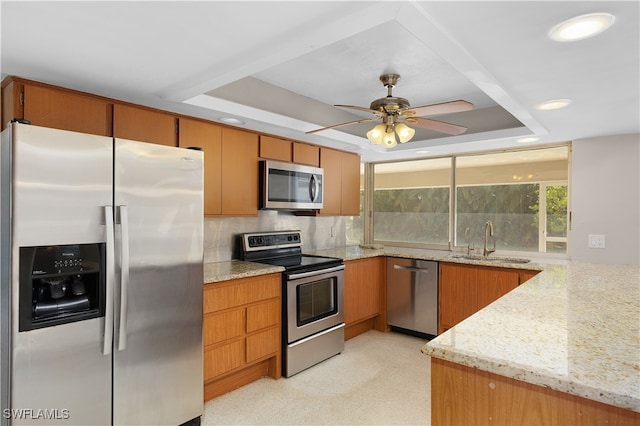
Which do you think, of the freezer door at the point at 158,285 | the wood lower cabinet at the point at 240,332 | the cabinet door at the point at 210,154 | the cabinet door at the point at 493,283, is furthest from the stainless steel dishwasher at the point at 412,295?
the freezer door at the point at 158,285

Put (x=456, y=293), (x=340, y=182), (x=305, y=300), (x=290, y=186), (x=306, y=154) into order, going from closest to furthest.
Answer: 1. (x=305, y=300)
2. (x=290, y=186)
3. (x=456, y=293)
4. (x=306, y=154)
5. (x=340, y=182)

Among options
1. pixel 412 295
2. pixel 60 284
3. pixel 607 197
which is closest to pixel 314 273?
pixel 412 295

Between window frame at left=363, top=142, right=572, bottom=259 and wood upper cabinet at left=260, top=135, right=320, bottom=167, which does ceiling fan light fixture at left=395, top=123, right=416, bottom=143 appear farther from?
window frame at left=363, top=142, right=572, bottom=259

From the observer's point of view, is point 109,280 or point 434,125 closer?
point 109,280

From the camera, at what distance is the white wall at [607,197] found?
3.18m

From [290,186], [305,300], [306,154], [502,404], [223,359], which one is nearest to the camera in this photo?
[502,404]

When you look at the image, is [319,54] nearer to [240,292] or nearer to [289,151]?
[289,151]

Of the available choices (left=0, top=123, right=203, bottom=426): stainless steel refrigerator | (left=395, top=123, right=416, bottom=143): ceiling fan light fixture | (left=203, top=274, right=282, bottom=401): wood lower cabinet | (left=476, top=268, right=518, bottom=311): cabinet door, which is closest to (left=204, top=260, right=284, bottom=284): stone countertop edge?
(left=203, top=274, right=282, bottom=401): wood lower cabinet

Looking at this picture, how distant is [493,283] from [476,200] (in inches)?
46.0

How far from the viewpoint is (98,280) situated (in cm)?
184

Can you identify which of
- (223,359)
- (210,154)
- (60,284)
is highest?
(210,154)

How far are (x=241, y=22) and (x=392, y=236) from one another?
3.84m

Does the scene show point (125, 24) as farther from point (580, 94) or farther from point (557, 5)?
point (580, 94)

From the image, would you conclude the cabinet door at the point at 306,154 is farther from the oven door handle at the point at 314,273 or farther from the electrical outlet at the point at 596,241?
the electrical outlet at the point at 596,241
